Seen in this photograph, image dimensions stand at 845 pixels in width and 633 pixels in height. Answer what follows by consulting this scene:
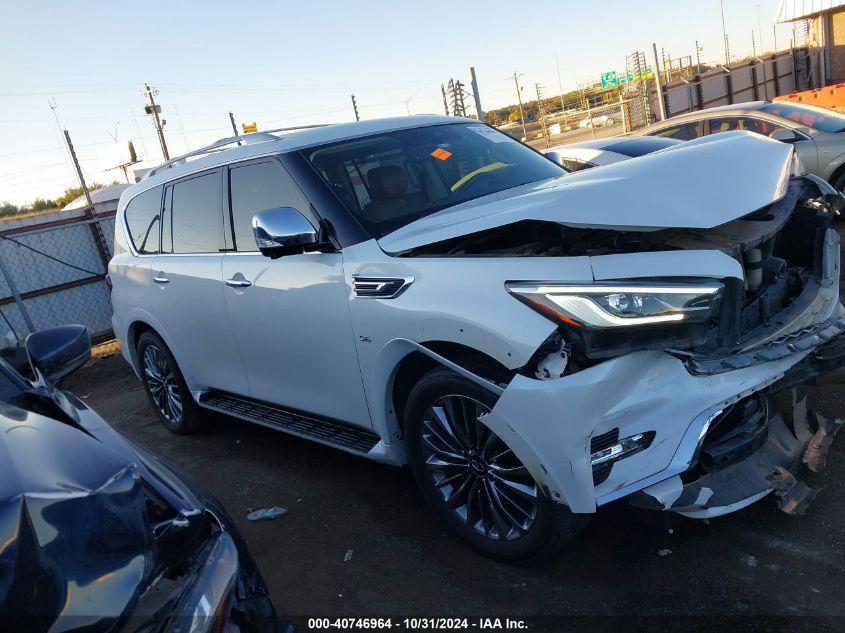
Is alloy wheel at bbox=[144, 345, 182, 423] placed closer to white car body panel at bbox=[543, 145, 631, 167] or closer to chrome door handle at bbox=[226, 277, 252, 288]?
chrome door handle at bbox=[226, 277, 252, 288]

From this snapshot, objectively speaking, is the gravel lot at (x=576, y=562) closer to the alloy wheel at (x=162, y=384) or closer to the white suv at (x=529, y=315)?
the white suv at (x=529, y=315)

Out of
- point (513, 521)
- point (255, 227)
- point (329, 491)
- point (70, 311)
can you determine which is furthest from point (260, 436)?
point (70, 311)

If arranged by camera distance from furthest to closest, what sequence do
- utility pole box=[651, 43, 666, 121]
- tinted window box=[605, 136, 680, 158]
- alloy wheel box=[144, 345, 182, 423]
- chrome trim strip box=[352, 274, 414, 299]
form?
1. utility pole box=[651, 43, 666, 121]
2. tinted window box=[605, 136, 680, 158]
3. alloy wheel box=[144, 345, 182, 423]
4. chrome trim strip box=[352, 274, 414, 299]

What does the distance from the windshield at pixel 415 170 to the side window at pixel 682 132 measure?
243 inches

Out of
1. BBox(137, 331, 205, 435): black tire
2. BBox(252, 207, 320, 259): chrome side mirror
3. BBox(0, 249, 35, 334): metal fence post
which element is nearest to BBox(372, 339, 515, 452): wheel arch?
BBox(252, 207, 320, 259): chrome side mirror

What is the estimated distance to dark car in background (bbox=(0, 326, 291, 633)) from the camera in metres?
1.44

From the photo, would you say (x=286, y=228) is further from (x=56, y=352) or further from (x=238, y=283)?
(x=56, y=352)

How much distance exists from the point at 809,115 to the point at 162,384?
26.5ft

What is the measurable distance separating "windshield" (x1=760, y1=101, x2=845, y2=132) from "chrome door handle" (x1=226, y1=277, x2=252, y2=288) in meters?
7.52

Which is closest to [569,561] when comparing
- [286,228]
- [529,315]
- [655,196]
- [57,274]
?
[529,315]

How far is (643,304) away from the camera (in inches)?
96.7

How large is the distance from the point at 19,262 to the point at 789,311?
33.6 ft

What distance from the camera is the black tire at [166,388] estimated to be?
5.27 metres

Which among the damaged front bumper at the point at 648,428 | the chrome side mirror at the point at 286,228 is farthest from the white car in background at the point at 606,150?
the damaged front bumper at the point at 648,428
